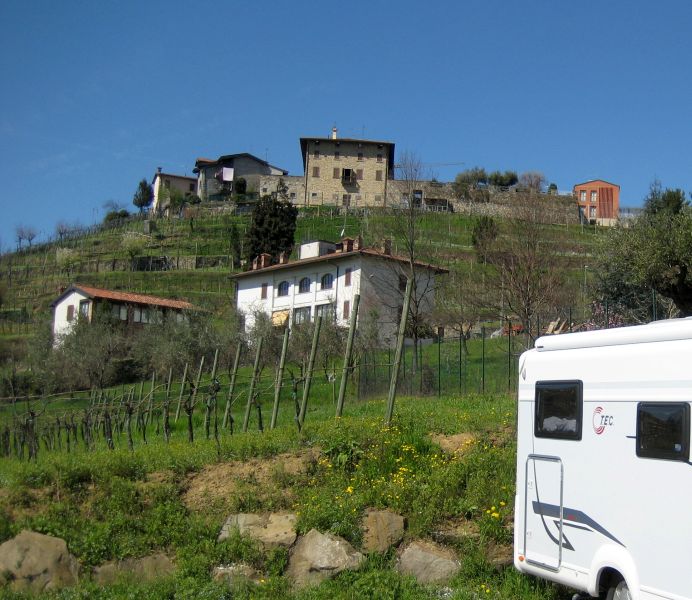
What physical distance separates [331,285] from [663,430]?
166ft

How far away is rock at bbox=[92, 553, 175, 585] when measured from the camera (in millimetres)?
10680

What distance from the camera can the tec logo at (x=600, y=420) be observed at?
7949 millimetres

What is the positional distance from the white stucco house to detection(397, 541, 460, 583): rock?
33709 mm

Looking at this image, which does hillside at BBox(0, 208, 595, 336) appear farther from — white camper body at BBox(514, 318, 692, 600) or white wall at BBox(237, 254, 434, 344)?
white camper body at BBox(514, 318, 692, 600)

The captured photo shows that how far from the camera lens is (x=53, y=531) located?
36.7 feet

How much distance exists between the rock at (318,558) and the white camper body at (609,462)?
2.41 metres

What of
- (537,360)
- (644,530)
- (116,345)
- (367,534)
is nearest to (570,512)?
(644,530)

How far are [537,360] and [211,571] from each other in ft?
17.2

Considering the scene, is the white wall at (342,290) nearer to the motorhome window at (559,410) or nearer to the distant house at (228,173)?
the motorhome window at (559,410)

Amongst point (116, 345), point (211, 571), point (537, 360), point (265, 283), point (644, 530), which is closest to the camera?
point (644, 530)

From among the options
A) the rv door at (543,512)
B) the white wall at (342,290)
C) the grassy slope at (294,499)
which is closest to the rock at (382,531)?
the grassy slope at (294,499)

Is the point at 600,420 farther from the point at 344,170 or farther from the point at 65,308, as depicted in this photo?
the point at 344,170

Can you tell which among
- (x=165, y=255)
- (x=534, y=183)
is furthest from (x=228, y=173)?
(x=534, y=183)

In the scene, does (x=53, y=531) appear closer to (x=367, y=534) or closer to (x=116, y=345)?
(x=367, y=534)
